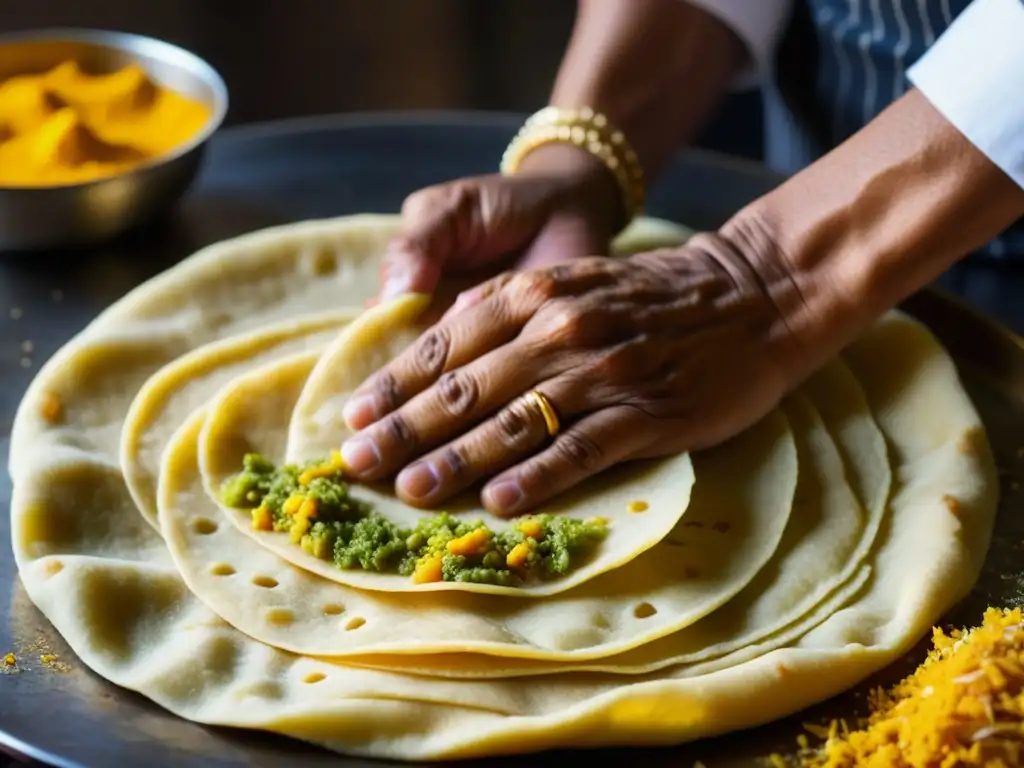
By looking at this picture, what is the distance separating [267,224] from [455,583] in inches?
43.0

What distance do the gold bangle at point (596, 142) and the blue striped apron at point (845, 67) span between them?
412 mm

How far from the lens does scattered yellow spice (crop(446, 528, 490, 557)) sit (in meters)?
1.46

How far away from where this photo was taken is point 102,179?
206cm

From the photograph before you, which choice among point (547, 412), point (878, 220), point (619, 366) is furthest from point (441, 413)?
point (878, 220)

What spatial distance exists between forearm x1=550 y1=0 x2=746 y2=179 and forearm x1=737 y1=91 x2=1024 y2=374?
548 mm

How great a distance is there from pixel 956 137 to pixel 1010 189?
0.10 meters

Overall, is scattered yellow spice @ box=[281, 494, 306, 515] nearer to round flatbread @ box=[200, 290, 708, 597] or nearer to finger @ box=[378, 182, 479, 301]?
round flatbread @ box=[200, 290, 708, 597]

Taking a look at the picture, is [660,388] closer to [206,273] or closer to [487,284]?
[487,284]

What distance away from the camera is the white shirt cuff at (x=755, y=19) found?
222cm

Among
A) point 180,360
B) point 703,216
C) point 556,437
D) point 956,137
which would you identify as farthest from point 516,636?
point 703,216

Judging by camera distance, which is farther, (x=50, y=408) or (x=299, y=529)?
(x=50, y=408)

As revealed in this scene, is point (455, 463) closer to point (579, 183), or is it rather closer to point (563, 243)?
point (563, 243)

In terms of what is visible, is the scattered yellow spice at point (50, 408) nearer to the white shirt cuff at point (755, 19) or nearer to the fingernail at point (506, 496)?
the fingernail at point (506, 496)

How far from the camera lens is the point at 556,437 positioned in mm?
1622
